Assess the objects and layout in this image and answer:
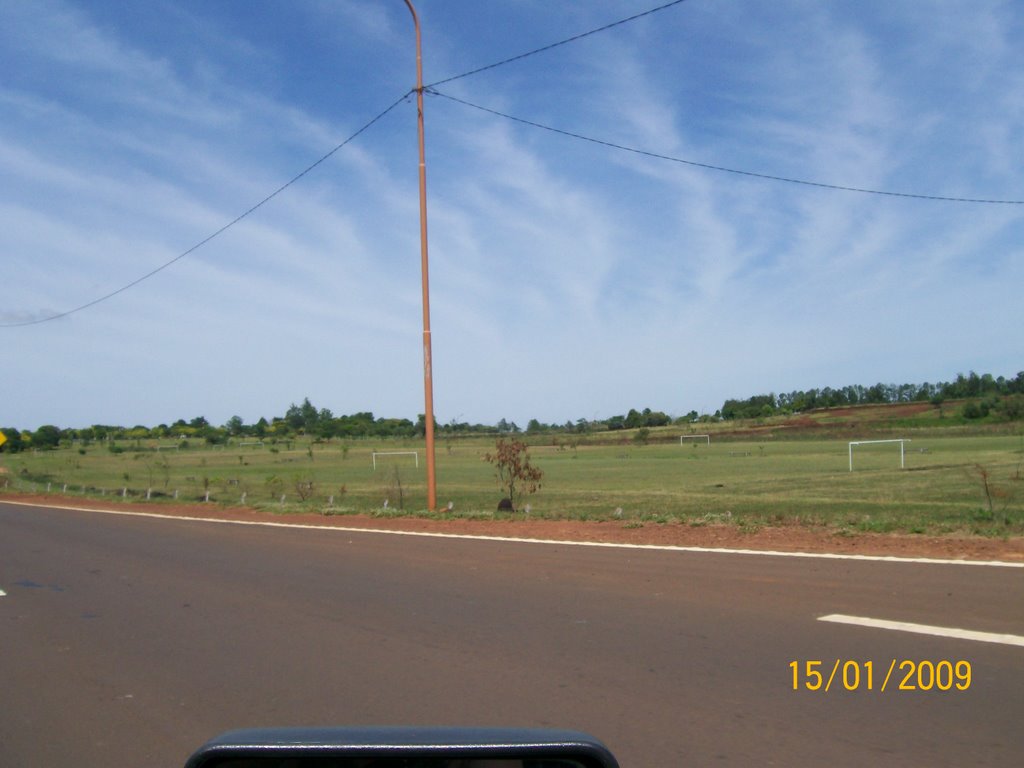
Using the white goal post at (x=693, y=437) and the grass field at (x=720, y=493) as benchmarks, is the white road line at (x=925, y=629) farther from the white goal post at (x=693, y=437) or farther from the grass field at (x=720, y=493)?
the white goal post at (x=693, y=437)

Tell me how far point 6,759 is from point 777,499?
27.5 meters

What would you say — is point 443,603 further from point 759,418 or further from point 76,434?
point 76,434

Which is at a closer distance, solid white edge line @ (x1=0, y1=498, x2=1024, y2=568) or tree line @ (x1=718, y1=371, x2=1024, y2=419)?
solid white edge line @ (x1=0, y1=498, x2=1024, y2=568)

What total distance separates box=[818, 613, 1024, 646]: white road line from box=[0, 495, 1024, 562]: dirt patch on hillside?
13.6ft

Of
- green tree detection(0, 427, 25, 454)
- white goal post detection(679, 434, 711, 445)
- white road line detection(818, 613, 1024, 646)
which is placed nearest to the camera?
white road line detection(818, 613, 1024, 646)

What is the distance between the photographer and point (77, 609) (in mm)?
10414

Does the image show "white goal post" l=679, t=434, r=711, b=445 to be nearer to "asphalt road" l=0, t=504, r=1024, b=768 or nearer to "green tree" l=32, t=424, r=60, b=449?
"green tree" l=32, t=424, r=60, b=449

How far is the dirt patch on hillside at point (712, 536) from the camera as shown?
1234cm

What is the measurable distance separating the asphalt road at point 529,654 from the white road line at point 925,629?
0.18 meters

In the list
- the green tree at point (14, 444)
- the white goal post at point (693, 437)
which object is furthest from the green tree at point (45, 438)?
the white goal post at point (693, 437)

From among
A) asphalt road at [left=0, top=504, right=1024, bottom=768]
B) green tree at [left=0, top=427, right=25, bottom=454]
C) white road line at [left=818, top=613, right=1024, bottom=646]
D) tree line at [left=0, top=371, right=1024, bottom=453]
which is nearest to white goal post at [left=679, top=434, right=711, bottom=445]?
tree line at [left=0, top=371, right=1024, bottom=453]

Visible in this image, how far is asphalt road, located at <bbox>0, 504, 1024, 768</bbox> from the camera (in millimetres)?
5672

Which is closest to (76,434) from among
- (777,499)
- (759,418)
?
(759,418)

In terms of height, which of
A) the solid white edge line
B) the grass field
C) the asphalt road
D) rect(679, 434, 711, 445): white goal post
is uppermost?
rect(679, 434, 711, 445): white goal post
